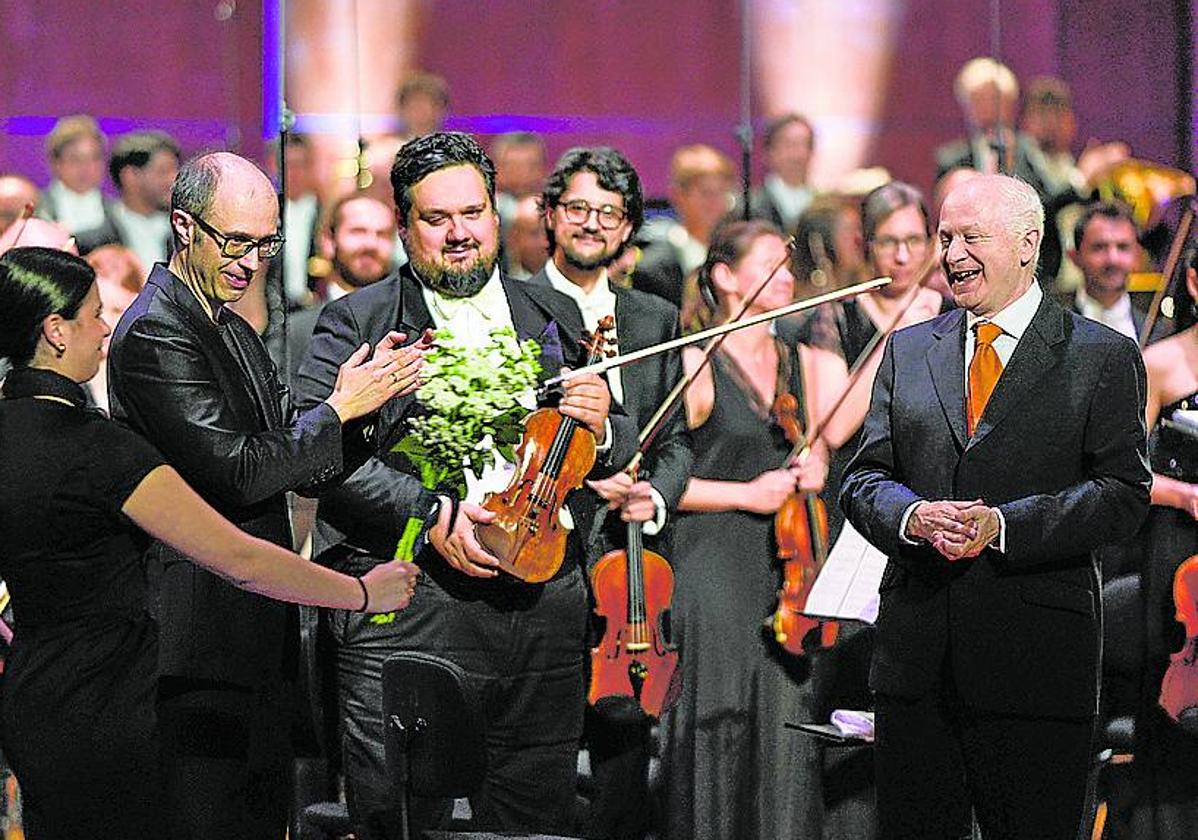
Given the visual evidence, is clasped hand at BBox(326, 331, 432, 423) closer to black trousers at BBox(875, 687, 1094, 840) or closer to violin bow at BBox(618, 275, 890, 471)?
violin bow at BBox(618, 275, 890, 471)

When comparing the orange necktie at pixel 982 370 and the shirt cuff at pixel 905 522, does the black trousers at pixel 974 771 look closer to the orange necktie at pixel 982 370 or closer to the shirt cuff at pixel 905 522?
the shirt cuff at pixel 905 522

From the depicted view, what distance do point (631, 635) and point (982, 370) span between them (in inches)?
46.3

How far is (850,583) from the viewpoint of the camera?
4258mm

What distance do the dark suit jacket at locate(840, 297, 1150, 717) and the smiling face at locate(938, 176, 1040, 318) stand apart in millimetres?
82

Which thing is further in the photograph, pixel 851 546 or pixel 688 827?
pixel 688 827

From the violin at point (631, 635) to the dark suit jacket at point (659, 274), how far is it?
987 millimetres

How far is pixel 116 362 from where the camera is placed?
316 cm

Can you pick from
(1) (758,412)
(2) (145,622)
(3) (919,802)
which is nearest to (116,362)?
(2) (145,622)

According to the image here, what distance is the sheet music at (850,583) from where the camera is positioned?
4.21 m

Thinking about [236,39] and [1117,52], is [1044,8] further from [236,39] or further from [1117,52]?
[236,39]

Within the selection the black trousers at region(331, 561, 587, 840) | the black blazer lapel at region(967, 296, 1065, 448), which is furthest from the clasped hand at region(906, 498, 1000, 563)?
the black trousers at region(331, 561, 587, 840)

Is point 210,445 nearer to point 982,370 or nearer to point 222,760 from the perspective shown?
point 222,760

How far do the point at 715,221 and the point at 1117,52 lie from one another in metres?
1.31

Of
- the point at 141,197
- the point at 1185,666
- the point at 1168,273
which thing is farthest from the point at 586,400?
the point at 141,197
